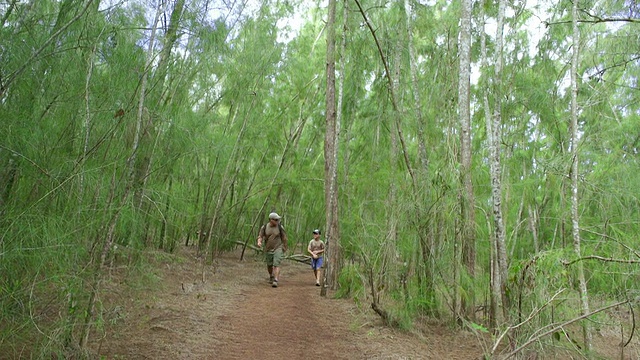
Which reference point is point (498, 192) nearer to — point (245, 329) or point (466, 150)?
point (466, 150)

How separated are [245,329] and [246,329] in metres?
0.01

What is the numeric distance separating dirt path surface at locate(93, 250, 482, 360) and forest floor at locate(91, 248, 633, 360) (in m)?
0.01

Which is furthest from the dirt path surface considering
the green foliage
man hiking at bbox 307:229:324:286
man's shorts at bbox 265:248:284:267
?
man hiking at bbox 307:229:324:286

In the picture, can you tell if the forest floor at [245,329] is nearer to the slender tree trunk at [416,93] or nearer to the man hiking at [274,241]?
the man hiking at [274,241]

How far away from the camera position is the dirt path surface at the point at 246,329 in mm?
4875

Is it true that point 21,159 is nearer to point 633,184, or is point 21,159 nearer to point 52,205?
point 52,205

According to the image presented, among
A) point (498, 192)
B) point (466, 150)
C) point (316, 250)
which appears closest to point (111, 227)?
point (466, 150)

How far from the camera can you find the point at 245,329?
598 centimetres

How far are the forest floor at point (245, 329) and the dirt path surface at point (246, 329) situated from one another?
0.01 meters

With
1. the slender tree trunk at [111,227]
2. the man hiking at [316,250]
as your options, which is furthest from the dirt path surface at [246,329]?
the man hiking at [316,250]

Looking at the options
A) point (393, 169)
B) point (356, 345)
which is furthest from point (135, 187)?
point (393, 169)

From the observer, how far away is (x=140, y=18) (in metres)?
4.64

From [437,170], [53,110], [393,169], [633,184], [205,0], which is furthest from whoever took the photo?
[393,169]

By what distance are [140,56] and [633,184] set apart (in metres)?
7.61
